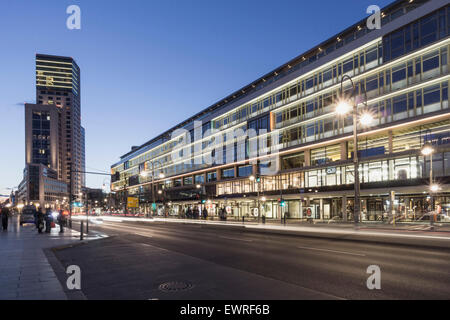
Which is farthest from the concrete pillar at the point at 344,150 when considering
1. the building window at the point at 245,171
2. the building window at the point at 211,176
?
the building window at the point at 211,176

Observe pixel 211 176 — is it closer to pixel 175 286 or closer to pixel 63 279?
pixel 63 279

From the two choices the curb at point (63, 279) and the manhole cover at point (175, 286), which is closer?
the curb at point (63, 279)

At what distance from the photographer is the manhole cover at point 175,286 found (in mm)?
7555

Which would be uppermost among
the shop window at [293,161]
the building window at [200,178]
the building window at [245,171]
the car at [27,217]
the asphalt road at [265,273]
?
the shop window at [293,161]

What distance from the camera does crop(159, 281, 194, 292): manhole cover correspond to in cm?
755

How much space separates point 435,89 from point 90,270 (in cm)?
3494

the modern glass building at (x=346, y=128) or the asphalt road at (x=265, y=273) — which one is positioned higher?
the modern glass building at (x=346, y=128)

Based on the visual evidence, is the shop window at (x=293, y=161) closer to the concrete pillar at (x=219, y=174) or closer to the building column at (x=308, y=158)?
the building column at (x=308, y=158)

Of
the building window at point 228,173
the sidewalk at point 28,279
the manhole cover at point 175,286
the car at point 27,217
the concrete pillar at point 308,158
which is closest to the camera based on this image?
the sidewalk at point 28,279

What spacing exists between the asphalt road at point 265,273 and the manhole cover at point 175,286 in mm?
139

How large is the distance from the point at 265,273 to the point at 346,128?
35.4 metres

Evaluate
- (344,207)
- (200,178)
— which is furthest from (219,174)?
(344,207)

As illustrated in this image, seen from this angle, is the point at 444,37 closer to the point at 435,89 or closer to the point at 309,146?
the point at 435,89

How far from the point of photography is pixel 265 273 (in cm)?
934
